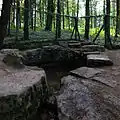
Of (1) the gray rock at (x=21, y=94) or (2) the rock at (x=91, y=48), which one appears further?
(2) the rock at (x=91, y=48)

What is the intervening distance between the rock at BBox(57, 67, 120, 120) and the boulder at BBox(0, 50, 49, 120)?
412 mm

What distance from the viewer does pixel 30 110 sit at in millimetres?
4426

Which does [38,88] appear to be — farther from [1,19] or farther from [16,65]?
[1,19]

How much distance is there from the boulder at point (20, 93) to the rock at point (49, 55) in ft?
6.27

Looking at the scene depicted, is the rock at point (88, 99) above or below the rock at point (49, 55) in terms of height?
below

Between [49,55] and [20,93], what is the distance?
4.20 m

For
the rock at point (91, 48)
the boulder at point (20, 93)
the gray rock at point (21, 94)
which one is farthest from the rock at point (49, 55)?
the gray rock at point (21, 94)

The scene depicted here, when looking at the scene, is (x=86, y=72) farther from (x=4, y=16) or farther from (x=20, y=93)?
(x=4, y=16)

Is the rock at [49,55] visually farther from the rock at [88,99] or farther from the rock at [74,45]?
the rock at [88,99]

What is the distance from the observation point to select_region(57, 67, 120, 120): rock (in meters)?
4.10

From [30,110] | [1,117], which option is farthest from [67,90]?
[1,117]

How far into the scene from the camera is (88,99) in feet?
14.8

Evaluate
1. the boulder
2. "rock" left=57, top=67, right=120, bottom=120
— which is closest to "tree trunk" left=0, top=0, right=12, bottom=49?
the boulder

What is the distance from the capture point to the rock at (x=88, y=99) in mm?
4102
